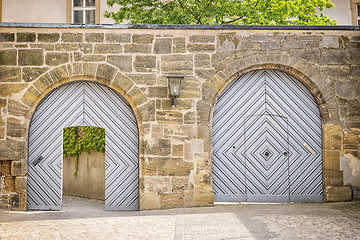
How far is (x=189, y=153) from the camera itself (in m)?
7.95

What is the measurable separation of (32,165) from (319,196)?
4986 millimetres

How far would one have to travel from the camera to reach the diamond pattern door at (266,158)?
322 inches

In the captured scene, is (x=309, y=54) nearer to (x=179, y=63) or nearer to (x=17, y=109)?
(x=179, y=63)

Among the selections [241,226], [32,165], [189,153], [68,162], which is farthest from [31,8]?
[241,226]

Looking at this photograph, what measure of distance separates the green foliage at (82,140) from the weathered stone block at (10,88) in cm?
368

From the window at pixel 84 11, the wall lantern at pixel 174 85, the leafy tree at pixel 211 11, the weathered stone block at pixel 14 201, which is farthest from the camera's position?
the window at pixel 84 11

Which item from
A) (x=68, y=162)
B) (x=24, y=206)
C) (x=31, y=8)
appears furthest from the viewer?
(x=31, y=8)

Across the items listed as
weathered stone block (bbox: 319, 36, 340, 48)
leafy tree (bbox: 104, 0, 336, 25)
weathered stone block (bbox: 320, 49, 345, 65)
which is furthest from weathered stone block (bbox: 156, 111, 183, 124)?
leafy tree (bbox: 104, 0, 336, 25)

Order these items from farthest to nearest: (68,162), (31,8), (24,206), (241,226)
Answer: (31,8), (68,162), (24,206), (241,226)

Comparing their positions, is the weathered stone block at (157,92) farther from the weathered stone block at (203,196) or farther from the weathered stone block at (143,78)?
the weathered stone block at (203,196)

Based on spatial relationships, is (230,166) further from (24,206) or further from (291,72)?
(24,206)

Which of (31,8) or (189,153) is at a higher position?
(31,8)

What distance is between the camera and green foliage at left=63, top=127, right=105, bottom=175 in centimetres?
1153

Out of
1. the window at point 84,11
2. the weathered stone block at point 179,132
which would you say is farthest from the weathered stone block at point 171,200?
the window at point 84,11
